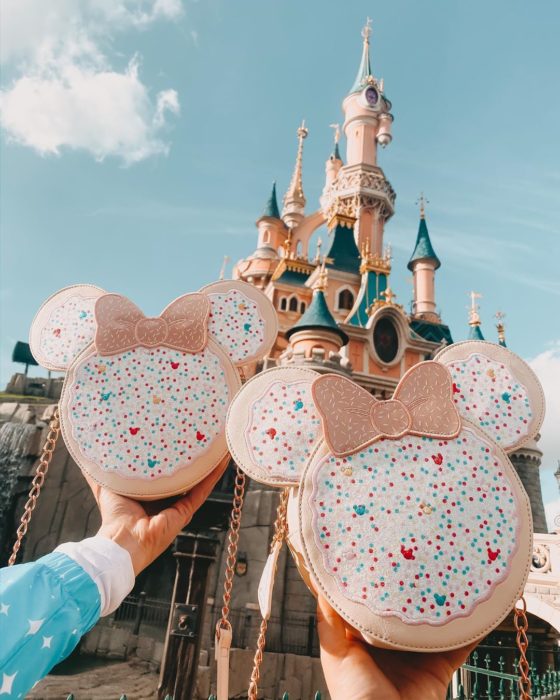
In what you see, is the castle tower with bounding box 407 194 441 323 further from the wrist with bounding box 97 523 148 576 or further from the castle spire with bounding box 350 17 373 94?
the wrist with bounding box 97 523 148 576

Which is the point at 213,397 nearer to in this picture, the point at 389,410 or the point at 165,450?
the point at 165,450

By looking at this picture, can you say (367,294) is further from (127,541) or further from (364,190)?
(127,541)

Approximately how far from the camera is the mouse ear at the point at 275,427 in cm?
259

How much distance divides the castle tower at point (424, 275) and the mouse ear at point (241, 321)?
25389mm

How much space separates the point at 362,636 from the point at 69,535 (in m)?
15.6

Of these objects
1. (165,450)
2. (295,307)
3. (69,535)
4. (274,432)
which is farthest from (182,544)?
(295,307)

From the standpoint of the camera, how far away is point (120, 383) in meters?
3.29

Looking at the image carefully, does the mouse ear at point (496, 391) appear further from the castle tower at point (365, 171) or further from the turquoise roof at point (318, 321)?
the castle tower at point (365, 171)

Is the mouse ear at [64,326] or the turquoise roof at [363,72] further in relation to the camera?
the turquoise roof at [363,72]

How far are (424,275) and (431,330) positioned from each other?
547cm

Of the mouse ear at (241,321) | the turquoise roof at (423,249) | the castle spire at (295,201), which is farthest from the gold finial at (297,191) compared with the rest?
the mouse ear at (241,321)

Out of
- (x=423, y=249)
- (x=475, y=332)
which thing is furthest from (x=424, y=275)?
(x=475, y=332)

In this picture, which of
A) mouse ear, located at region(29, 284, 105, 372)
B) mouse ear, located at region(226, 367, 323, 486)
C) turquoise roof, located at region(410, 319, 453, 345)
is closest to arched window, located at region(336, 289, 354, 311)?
turquoise roof, located at region(410, 319, 453, 345)

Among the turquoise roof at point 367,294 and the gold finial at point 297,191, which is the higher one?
the gold finial at point 297,191
